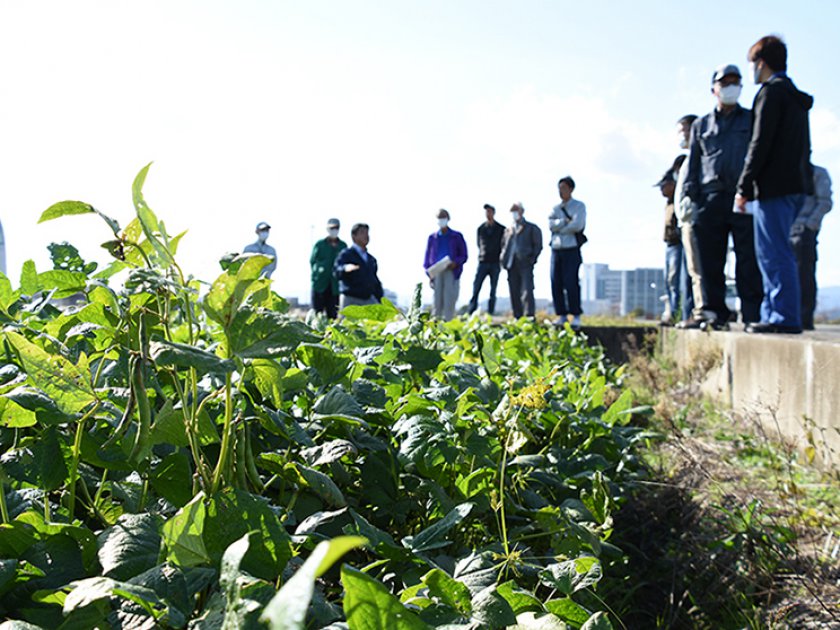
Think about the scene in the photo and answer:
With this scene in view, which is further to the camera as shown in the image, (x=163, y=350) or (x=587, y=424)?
(x=587, y=424)

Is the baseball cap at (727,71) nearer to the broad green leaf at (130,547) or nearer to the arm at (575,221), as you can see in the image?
the arm at (575,221)

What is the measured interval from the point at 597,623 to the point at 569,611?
0.06 meters

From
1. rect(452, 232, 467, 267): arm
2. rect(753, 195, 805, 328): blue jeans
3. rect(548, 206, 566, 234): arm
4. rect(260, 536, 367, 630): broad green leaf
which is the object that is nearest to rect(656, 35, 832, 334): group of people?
rect(753, 195, 805, 328): blue jeans

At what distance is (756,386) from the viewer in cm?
492

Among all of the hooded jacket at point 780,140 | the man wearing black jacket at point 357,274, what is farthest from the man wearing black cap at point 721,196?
the man wearing black jacket at point 357,274

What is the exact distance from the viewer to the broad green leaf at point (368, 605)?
597 millimetres

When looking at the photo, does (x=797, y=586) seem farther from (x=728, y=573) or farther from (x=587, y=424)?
(x=587, y=424)

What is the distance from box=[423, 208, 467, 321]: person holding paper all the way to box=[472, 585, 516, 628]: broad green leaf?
11306 millimetres

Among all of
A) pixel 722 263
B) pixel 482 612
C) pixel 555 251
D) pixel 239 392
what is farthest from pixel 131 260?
pixel 555 251

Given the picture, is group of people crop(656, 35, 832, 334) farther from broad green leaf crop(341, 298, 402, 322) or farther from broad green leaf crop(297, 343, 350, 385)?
broad green leaf crop(297, 343, 350, 385)

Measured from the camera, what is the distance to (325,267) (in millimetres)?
11492

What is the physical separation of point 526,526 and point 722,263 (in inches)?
242

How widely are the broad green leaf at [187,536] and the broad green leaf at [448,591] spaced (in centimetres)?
22

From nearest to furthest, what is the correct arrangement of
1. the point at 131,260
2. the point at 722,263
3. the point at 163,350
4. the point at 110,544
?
the point at 163,350 < the point at 110,544 < the point at 131,260 < the point at 722,263
